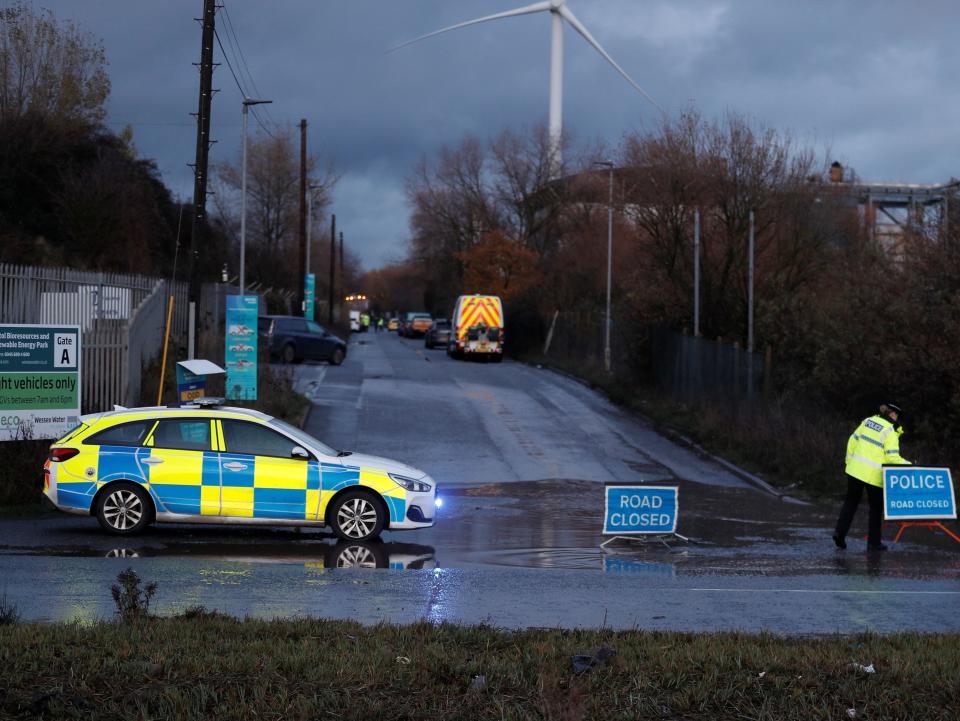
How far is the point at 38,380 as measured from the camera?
16.8 metres

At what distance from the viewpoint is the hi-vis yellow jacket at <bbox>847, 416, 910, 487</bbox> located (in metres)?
14.6

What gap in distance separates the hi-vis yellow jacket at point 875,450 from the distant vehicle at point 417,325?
65.3 m

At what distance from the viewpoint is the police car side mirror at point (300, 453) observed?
14172mm

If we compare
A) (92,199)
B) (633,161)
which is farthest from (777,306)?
(92,199)

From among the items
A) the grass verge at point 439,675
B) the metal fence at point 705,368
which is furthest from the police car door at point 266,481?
the metal fence at point 705,368

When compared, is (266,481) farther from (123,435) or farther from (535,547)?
(535,547)

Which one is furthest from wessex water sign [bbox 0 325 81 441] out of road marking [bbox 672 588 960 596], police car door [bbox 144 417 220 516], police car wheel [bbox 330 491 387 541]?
road marking [bbox 672 588 960 596]

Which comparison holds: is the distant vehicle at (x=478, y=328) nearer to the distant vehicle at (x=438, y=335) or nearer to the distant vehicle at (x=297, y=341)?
the distant vehicle at (x=297, y=341)

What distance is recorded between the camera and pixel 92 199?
4212cm

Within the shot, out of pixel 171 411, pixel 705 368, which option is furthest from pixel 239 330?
pixel 705 368

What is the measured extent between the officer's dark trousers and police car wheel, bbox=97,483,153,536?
8577mm

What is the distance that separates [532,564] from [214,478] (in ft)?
13.0

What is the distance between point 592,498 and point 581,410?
506 inches

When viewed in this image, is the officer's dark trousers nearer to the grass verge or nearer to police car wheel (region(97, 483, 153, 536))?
the grass verge
